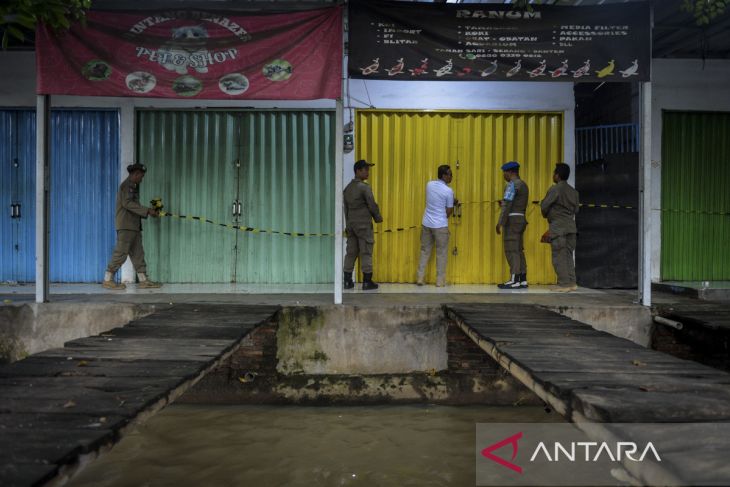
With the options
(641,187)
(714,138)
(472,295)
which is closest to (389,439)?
(472,295)

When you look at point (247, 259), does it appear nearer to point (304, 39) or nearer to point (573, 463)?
point (304, 39)

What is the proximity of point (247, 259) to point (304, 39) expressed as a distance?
147 inches

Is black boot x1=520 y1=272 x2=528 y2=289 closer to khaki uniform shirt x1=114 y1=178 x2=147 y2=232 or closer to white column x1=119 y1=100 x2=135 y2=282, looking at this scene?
khaki uniform shirt x1=114 y1=178 x2=147 y2=232

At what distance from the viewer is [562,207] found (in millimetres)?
7773

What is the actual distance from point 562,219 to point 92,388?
20.2ft

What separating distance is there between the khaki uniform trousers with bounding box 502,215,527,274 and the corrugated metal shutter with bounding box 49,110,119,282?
228 inches

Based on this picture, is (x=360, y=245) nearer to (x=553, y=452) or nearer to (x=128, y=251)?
(x=128, y=251)

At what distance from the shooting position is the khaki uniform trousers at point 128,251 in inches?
306

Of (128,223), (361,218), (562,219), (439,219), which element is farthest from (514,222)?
(128,223)

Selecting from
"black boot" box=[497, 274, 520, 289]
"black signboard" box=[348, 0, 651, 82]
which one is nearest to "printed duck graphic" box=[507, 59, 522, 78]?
"black signboard" box=[348, 0, 651, 82]

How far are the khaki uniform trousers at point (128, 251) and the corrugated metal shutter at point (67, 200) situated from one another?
3.38ft

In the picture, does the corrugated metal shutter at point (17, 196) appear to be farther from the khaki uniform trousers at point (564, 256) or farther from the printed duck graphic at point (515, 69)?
the khaki uniform trousers at point (564, 256)

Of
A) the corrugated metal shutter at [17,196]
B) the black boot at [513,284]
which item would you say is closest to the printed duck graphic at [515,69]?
the black boot at [513,284]

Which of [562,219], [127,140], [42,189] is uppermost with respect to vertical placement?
[127,140]
